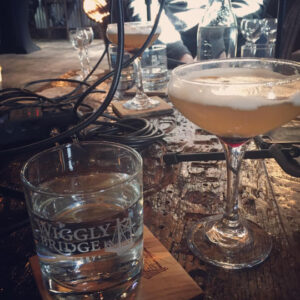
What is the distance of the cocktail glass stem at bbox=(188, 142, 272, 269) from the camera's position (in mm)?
413

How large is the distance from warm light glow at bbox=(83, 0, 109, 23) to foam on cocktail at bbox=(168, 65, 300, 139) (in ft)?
4.91

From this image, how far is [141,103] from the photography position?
99 centimetres

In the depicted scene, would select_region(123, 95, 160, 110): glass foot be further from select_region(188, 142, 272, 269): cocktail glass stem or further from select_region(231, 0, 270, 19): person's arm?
select_region(231, 0, 270, 19): person's arm

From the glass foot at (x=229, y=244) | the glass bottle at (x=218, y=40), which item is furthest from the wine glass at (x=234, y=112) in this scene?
the glass bottle at (x=218, y=40)

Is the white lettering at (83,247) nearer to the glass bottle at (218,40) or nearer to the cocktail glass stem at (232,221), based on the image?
the cocktail glass stem at (232,221)

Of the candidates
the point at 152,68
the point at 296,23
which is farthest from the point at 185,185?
the point at 296,23

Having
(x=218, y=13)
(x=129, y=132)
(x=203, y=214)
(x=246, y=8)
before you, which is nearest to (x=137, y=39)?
(x=129, y=132)

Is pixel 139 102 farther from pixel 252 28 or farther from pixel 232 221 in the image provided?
pixel 252 28

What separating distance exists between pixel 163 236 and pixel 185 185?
14cm

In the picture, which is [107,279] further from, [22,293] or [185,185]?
[185,185]

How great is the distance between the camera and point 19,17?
5.22 m

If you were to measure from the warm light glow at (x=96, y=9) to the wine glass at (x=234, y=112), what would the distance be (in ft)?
4.71

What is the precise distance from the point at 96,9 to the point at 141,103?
1097 mm

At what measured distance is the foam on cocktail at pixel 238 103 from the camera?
0.38m
